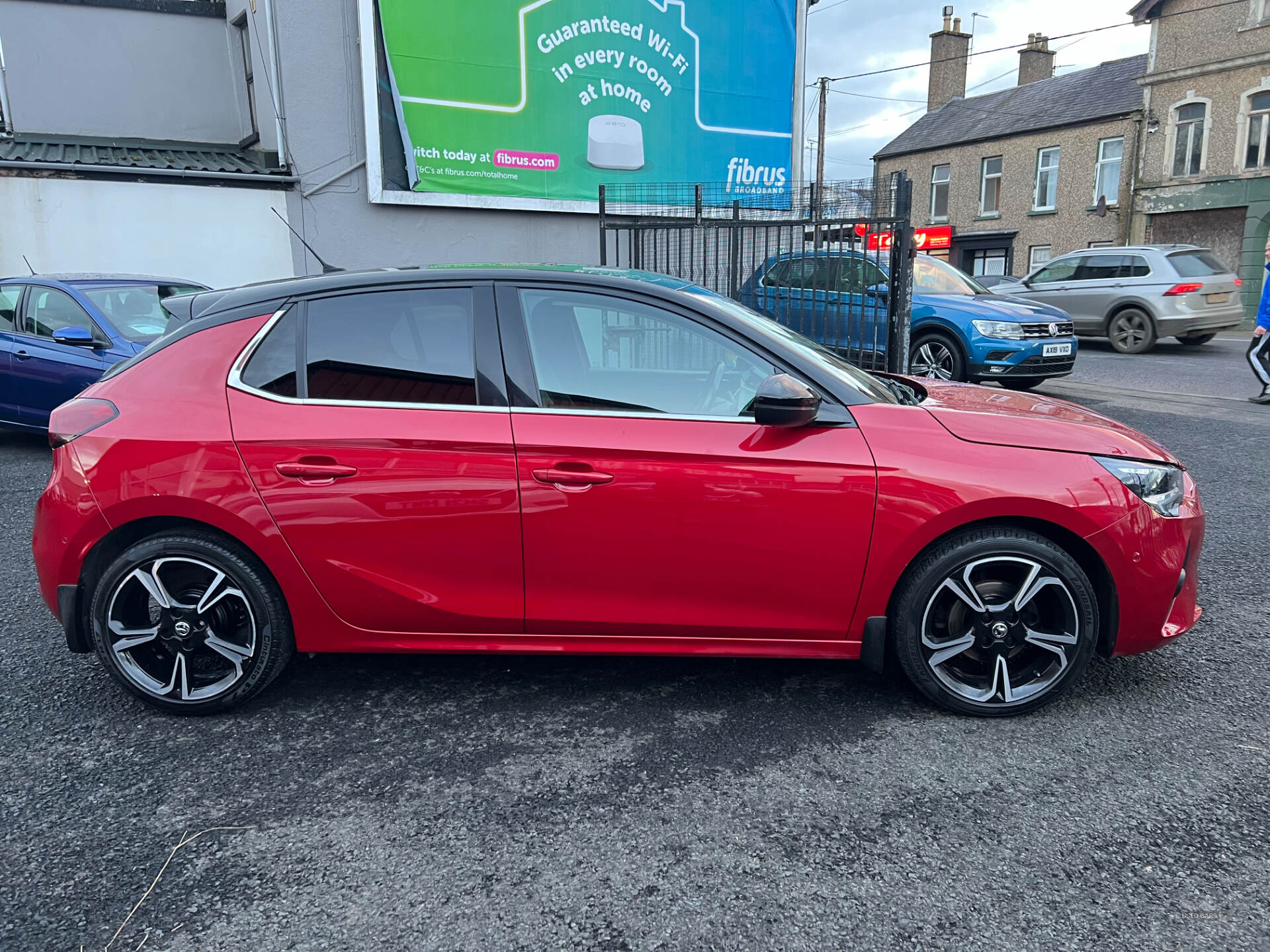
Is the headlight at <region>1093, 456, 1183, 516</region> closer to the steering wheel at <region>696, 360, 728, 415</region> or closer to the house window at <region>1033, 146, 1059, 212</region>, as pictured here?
the steering wheel at <region>696, 360, 728, 415</region>

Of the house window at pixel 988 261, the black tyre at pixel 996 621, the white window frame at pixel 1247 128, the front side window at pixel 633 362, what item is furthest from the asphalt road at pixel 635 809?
the house window at pixel 988 261

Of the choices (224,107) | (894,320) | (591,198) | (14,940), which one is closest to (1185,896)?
(14,940)

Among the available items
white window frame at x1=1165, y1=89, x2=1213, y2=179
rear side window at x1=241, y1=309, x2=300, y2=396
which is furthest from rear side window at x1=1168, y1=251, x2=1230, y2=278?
rear side window at x1=241, y1=309, x2=300, y2=396

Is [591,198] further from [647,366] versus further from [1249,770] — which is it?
[1249,770]

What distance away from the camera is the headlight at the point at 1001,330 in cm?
989

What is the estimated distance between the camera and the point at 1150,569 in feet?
9.87

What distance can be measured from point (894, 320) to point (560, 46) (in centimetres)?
653

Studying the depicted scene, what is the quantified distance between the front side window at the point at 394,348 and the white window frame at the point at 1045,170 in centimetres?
3108

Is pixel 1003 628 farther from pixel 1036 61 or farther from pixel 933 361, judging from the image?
pixel 1036 61

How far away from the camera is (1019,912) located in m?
2.17

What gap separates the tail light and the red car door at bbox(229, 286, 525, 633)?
469mm

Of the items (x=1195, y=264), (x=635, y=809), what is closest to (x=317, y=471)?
(x=635, y=809)

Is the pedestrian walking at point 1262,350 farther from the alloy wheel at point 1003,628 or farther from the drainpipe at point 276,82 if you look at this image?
the drainpipe at point 276,82

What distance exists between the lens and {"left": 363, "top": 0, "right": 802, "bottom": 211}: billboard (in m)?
11.2
